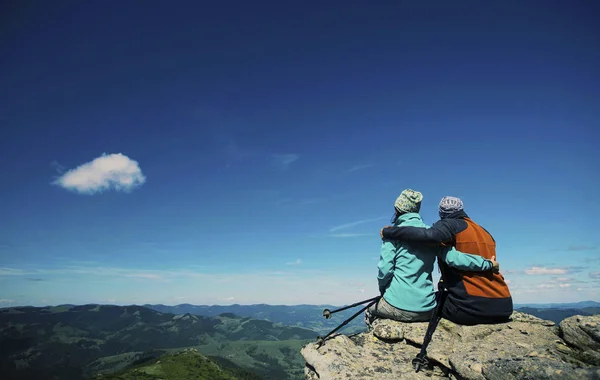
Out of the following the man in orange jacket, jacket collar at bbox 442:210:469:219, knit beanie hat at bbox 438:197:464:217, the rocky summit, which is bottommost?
the rocky summit

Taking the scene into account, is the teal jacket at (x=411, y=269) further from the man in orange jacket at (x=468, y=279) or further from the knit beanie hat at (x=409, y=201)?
the man in orange jacket at (x=468, y=279)

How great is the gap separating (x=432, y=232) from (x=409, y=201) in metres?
1.23

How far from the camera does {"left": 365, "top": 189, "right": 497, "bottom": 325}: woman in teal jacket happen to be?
27.5ft

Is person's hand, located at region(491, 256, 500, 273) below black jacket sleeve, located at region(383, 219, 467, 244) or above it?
below

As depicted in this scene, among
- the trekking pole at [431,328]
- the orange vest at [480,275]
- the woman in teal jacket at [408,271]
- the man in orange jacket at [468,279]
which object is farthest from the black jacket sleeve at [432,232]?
the trekking pole at [431,328]

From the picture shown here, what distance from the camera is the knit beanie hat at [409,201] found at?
8.82 meters

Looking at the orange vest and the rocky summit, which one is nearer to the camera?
the rocky summit

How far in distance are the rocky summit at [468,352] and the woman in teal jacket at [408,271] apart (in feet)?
1.62

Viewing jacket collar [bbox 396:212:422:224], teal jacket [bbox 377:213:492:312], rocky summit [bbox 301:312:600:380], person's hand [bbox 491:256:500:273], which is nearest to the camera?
rocky summit [bbox 301:312:600:380]

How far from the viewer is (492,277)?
7.82 m

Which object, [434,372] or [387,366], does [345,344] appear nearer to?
[387,366]

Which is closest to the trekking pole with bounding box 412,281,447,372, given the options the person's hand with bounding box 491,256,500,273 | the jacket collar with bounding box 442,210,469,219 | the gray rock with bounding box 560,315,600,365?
the person's hand with bounding box 491,256,500,273

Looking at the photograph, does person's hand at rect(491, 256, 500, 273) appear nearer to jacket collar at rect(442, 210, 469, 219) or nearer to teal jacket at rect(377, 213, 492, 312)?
teal jacket at rect(377, 213, 492, 312)

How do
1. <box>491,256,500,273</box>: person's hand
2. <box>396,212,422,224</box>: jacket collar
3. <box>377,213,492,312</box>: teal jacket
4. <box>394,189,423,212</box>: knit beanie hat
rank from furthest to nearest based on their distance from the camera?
<box>394,189,423,212</box>: knit beanie hat < <box>396,212,422,224</box>: jacket collar < <box>377,213,492,312</box>: teal jacket < <box>491,256,500,273</box>: person's hand
